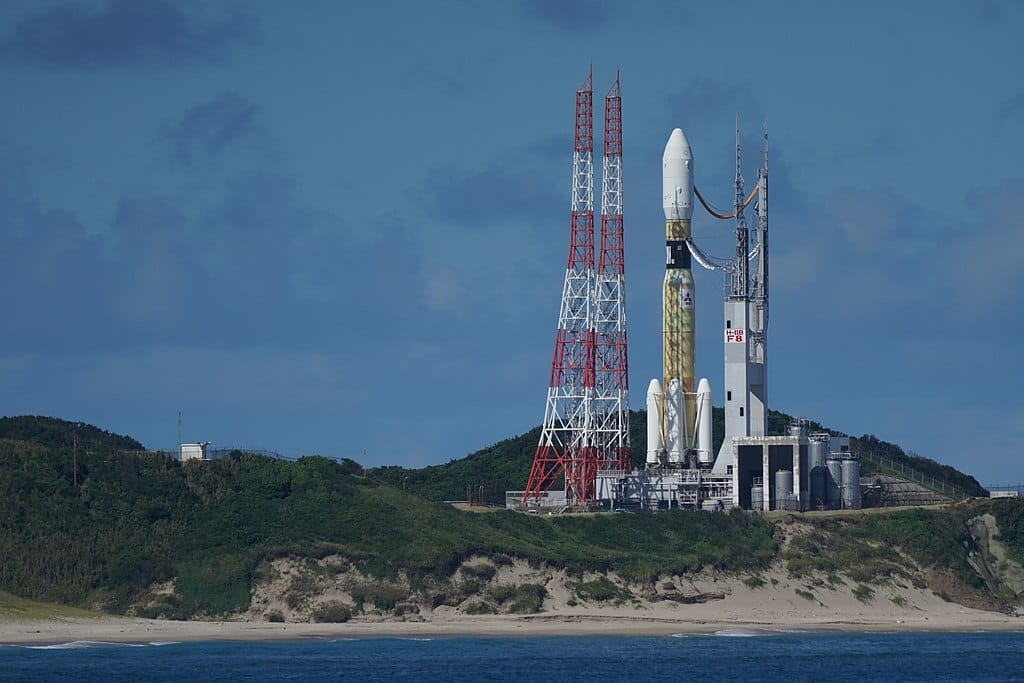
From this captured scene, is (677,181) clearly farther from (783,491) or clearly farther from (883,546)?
(883,546)

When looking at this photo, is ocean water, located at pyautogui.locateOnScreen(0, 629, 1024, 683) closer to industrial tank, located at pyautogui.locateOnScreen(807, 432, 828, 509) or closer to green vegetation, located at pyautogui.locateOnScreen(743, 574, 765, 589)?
green vegetation, located at pyautogui.locateOnScreen(743, 574, 765, 589)

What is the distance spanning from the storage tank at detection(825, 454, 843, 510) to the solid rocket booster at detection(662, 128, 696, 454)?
8.49m

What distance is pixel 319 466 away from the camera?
121 m

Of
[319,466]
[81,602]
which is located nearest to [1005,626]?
[319,466]

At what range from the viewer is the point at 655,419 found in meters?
132

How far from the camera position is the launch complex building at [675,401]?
420 feet

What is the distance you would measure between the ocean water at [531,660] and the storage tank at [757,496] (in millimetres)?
20396

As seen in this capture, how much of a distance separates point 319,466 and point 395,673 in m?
30.3

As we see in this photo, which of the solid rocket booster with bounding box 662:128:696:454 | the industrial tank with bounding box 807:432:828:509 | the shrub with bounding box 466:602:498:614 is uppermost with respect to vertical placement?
the solid rocket booster with bounding box 662:128:696:454

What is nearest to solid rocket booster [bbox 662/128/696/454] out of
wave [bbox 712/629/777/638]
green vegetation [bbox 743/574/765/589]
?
green vegetation [bbox 743/574/765/589]

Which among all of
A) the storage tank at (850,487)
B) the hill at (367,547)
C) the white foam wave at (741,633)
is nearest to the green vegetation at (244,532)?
the hill at (367,547)

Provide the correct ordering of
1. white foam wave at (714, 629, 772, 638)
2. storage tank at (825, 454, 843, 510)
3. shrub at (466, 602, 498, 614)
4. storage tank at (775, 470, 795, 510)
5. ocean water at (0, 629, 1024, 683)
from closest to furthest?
1. ocean water at (0, 629, 1024, 683)
2. white foam wave at (714, 629, 772, 638)
3. shrub at (466, 602, 498, 614)
4. storage tank at (775, 470, 795, 510)
5. storage tank at (825, 454, 843, 510)

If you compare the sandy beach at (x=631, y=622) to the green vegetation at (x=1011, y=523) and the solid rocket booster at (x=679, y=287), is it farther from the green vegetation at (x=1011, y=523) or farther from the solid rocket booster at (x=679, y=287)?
the solid rocket booster at (x=679, y=287)

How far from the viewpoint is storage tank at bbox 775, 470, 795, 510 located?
128625 mm
